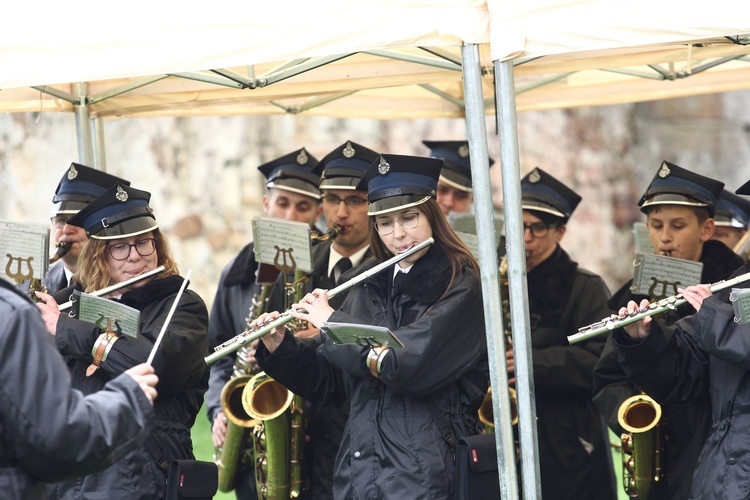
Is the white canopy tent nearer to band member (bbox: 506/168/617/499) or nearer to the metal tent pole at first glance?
band member (bbox: 506/168/617/499)

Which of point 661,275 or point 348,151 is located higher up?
point 348,151

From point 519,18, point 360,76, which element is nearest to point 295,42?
point 519,18

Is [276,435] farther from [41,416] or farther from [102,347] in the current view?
[41,416]

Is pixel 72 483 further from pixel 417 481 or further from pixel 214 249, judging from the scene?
pixel 214 249

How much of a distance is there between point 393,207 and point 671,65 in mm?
2743

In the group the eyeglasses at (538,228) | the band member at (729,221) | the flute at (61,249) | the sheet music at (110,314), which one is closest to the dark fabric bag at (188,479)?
the sheet music at (110,314)

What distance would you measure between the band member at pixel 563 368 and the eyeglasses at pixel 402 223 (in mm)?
1315

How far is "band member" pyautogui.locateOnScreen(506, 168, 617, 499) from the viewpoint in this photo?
21.4ft

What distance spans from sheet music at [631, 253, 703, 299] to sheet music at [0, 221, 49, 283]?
2.88 meters

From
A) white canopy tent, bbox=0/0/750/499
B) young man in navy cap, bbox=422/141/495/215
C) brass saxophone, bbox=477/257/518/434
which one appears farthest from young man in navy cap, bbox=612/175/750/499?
young man in navy cap, bbox=422/141/495/215

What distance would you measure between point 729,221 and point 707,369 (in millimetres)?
2288

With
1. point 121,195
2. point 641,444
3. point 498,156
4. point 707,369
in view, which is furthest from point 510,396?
point 498,156

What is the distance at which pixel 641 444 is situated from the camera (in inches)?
229

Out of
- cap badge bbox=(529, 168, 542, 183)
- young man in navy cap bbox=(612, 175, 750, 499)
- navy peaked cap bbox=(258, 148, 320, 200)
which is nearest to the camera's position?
young man in navy cap bbox=(612, 175, 750, 499)
